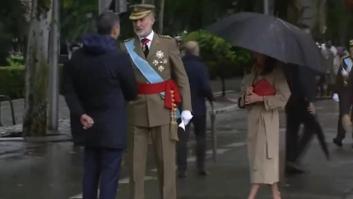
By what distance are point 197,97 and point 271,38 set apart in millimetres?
3009

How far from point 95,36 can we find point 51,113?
12030 mm

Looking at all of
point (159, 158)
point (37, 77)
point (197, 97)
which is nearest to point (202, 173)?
point (197, 97)

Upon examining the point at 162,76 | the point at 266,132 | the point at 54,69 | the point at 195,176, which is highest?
the point at 162,76

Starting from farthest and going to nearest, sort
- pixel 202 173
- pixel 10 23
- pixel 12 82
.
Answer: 1. pixel 12 82
2. pixel 10 23
3. pixel 202 173

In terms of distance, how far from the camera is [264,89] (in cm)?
918

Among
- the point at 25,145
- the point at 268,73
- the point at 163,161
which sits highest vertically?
the point at 268,73

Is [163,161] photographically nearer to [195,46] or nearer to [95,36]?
[95,36]

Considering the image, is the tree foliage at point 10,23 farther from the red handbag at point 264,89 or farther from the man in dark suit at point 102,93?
the man in dark suit at point 102,93

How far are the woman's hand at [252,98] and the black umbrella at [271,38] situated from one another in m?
0.53

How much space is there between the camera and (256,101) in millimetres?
9125

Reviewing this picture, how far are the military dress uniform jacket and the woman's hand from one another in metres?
0.98

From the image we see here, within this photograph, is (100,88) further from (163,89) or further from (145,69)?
(163,89)

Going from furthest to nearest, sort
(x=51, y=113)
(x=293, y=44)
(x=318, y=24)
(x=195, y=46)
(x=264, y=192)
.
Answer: (x=318, y=24) < (x=51, y=113) < (x=195, y=46) < (x=264, y=192) < (x=293, y=44)

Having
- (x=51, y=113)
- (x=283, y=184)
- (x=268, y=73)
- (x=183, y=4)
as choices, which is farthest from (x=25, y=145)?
(x=183, y=4)
